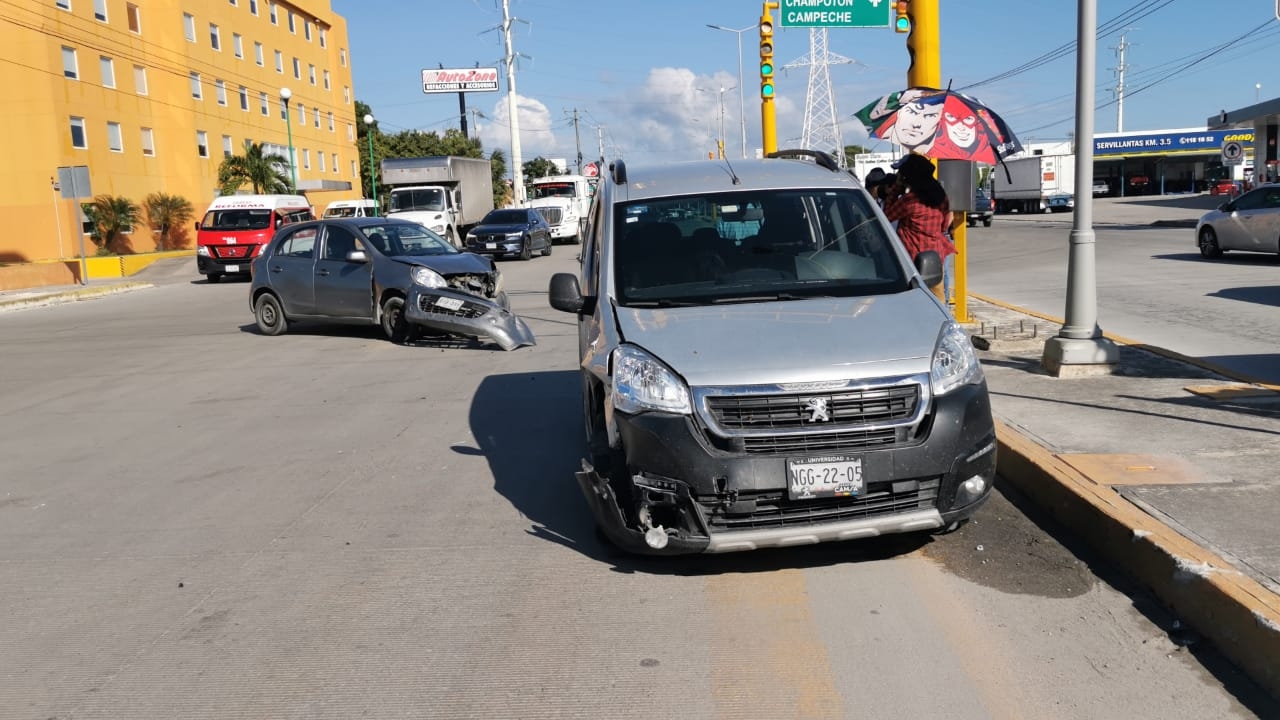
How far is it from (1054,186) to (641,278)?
57294mm

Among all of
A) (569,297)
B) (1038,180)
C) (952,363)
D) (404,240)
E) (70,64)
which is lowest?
(952,363)

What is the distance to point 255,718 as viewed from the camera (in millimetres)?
3812

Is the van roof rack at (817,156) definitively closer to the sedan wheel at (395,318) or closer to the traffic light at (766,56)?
the sedan wheel at (395,318)

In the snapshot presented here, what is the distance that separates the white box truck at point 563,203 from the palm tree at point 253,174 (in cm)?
1140

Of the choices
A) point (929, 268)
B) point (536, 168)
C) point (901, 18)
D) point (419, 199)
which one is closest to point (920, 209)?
point (901, 18)

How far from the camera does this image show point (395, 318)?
14.2 meters

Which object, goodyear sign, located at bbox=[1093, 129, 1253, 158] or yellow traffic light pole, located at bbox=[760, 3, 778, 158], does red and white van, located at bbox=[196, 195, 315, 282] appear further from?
goodyear sign, located at bbox=[1093, 129, 1253, 158]

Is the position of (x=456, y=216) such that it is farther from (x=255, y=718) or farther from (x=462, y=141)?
(x=462, y=141)

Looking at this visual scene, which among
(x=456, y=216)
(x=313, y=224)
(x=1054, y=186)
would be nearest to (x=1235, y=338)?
(x=313, y=224)

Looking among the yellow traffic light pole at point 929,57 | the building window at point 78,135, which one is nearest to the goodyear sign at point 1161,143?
the building window at point 78,135

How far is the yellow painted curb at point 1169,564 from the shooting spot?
393cm

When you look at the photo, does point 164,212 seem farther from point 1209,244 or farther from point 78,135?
point 1209,244

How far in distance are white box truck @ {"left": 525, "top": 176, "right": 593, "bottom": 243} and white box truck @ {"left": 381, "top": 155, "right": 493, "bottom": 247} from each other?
95.0 inches

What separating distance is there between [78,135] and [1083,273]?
4036 centimetres
